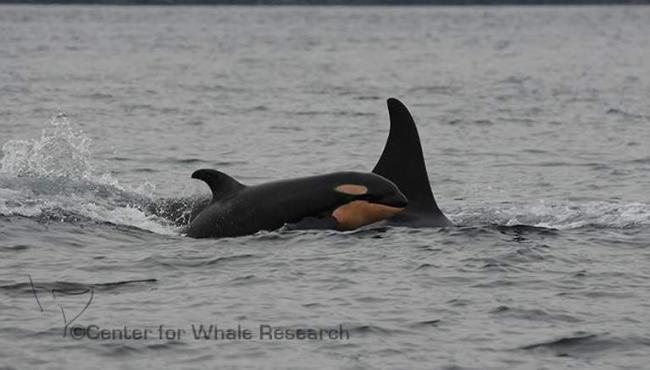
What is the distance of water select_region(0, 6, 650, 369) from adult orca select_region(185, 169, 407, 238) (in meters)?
0.32

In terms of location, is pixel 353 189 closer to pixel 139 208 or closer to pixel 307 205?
pixel 307 205

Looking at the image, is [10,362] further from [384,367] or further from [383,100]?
[383,100]

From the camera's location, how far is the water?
Result: 11.9 meters

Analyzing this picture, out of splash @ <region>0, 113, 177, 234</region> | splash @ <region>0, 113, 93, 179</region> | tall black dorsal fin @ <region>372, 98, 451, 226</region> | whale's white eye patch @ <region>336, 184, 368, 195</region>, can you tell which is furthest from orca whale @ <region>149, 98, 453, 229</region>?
splash @ <region>0, 113, 93, 179</region>

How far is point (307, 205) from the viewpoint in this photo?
16.6m

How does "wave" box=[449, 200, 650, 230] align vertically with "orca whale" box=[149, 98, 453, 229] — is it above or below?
below

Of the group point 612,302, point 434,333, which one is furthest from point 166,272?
point 612,302

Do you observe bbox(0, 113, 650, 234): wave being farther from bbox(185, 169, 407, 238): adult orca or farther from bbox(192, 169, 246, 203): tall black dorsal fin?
bbox(185, 169, 407, 238): adult orca

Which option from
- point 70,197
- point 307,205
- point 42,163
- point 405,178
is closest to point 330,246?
point 307,205

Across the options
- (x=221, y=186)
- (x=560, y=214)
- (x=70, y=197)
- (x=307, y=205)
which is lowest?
(x=560, y=214)

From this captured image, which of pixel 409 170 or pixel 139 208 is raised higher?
pixel 409 170

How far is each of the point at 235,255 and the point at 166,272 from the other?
109cm

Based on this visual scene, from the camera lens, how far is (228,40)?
320 feet

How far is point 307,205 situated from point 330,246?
3.25ft
